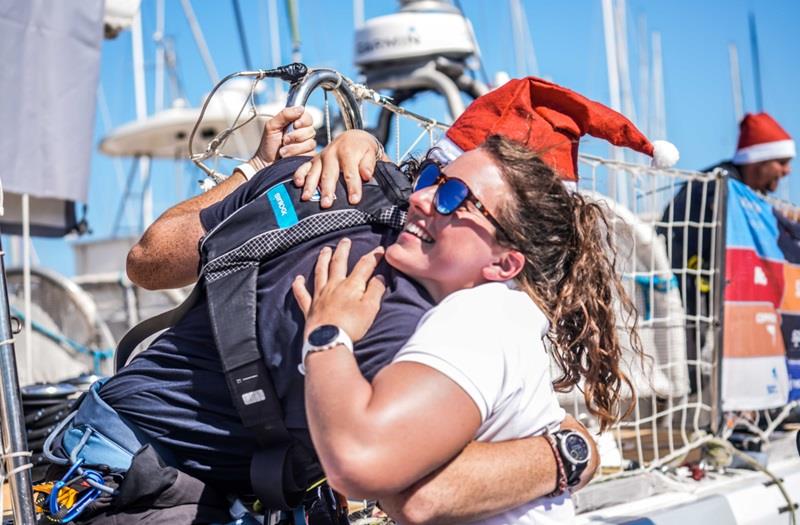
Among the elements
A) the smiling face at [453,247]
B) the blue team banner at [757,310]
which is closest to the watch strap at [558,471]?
the smiling face at [453,247]

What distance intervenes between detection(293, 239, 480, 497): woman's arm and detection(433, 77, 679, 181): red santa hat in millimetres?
797

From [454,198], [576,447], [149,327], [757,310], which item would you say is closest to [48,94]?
[149,327]

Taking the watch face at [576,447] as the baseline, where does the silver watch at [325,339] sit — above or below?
above

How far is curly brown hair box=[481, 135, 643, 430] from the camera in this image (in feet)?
5.60

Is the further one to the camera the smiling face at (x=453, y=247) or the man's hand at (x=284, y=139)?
the man's hand at (x=284, y=139)

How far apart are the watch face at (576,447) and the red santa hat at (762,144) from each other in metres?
4.78

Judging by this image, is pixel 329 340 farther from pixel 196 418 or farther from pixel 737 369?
pixel 737 369

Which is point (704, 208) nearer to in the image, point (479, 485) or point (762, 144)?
point (762, 144)

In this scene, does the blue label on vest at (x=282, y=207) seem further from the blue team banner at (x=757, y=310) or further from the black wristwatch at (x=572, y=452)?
the blue team banner at (x=757, y=310)

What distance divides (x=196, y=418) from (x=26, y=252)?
261 cm

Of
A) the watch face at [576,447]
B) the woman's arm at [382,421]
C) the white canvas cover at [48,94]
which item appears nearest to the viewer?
the woman's arm at [382,421]

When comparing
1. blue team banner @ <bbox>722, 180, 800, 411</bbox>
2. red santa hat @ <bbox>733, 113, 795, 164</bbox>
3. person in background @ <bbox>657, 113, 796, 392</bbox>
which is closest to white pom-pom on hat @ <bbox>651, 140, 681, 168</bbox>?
person in background @ <bbox>657, 113, 796, 392</bbox>

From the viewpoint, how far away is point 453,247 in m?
1.65

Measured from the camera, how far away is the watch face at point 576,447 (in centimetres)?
168
